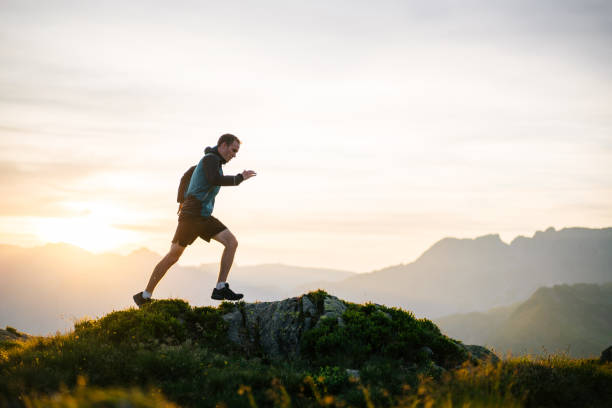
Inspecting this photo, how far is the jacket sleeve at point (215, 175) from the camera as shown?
31.1ft

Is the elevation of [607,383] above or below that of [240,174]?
below

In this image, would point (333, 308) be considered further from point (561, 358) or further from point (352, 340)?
point (561, 358)

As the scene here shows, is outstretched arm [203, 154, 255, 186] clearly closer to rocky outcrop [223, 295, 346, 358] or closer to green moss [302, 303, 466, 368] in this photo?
rocky outcrop [223, 295, 346, 358]

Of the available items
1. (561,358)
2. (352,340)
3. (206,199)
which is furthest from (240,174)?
(561,358)

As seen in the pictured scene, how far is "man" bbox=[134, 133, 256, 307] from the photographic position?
32.2 feet

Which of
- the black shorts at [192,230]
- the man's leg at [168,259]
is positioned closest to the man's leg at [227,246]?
the black shorts at [192,230]

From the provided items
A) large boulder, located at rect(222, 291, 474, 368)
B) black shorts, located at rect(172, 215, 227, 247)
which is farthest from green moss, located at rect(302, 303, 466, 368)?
black shorts, located at rect(172, 215, 227, 247)

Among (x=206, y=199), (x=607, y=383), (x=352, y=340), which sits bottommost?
(x=607, y=383)

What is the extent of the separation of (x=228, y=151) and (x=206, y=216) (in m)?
1.63

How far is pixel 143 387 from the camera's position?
6844 mm

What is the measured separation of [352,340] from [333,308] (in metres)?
1.44

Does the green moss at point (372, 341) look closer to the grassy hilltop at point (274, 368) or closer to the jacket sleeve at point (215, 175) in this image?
the grassy hilltop at point (274, 368)

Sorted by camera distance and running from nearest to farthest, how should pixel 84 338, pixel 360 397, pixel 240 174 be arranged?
pixel 360 397 < pixel 84 338 < pixel 240 174

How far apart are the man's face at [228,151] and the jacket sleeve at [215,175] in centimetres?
30
